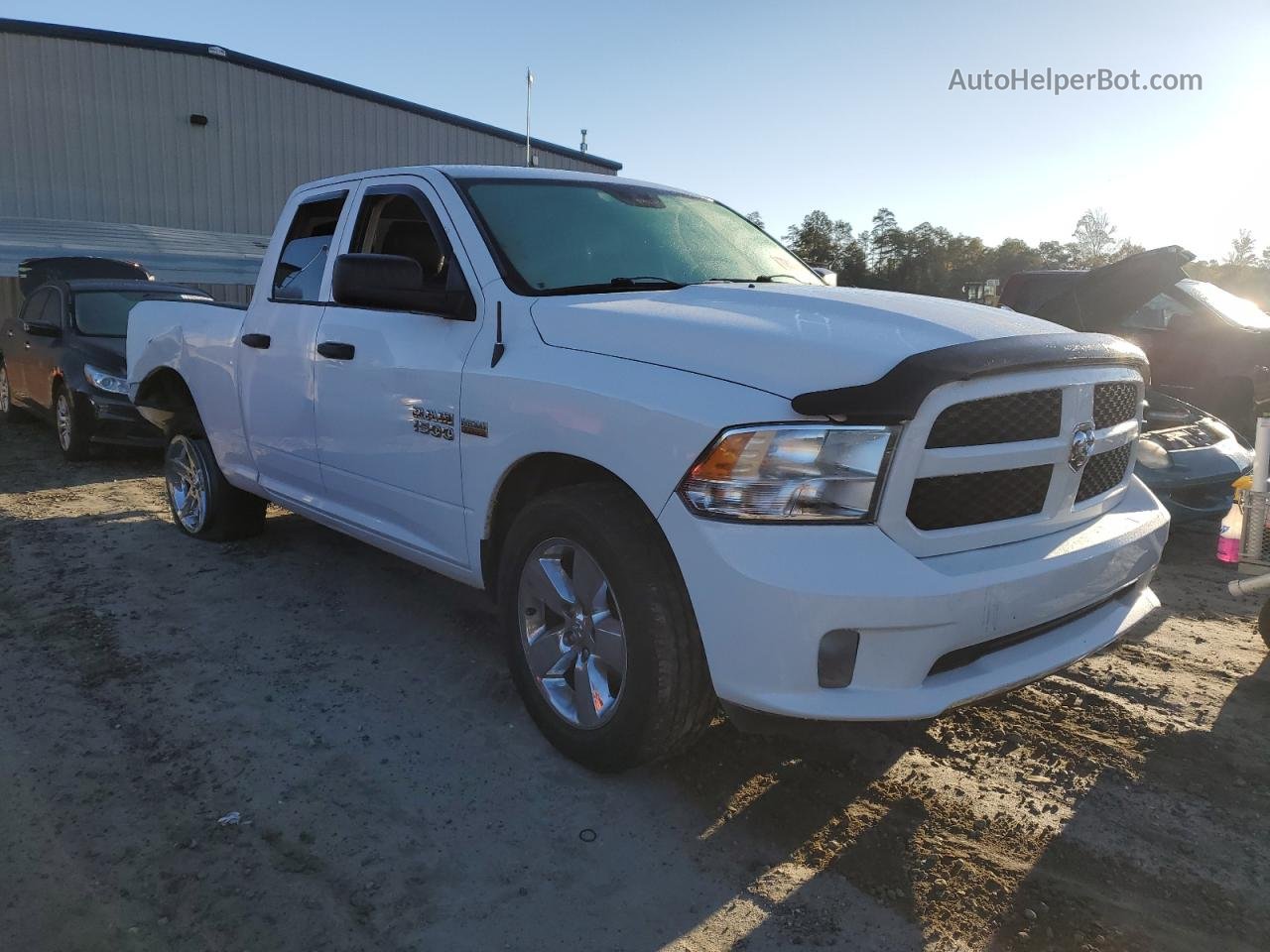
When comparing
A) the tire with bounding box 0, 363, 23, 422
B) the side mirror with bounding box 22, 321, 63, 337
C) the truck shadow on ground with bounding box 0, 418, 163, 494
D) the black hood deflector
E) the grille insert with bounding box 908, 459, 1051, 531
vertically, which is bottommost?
the truck shadow on ground with bounding box 0, 418, 163, 494

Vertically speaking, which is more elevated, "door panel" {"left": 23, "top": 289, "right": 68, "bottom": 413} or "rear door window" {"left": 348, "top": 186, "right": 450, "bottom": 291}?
"rear door window" {"left": 348, "top": 186, "right": 450, "bottom": 291}

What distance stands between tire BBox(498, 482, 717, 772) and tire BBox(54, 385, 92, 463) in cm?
658

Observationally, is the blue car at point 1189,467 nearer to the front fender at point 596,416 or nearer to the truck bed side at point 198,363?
the front fender at point 596,416

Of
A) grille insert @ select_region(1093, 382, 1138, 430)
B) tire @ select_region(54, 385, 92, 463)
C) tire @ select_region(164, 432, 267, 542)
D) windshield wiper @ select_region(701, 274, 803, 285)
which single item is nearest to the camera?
grille insert @ select_region(1093, 382, 1138, 430)

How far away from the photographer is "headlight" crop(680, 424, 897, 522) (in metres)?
2.36

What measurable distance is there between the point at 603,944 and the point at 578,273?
219 centimetres

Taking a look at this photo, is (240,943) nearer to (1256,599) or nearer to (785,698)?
(785,698)

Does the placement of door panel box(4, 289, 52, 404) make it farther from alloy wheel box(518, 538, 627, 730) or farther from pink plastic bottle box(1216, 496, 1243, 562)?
pink plastic bottle box(1216, 496, 1243, 562)

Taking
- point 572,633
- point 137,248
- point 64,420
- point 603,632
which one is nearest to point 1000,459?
point 603,632

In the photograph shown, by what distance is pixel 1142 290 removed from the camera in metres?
6.38

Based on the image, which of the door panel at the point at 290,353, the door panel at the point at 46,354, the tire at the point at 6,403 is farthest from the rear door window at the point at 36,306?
the door panel at the point at 290,353

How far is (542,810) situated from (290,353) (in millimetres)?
2532

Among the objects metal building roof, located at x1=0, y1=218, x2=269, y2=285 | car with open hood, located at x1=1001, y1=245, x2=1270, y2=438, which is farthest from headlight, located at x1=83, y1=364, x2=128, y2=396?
metal building roof, located at x1=0, y1=218, x2=269, y2=285

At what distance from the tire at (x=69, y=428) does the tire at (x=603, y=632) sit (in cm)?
658
